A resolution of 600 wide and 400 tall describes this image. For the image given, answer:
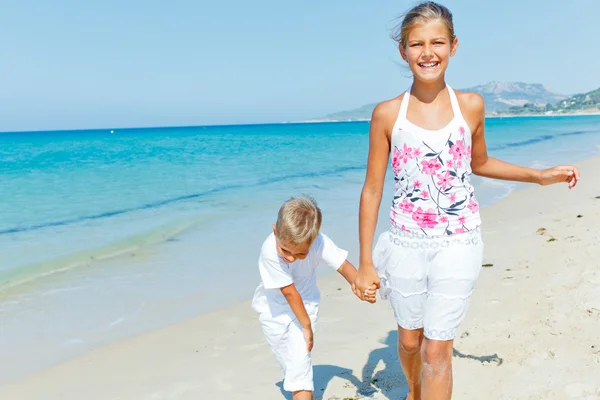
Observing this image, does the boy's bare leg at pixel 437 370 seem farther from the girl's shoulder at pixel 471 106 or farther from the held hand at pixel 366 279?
the girl's shoulder at pixel 471 106

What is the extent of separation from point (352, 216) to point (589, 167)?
8.85 metres

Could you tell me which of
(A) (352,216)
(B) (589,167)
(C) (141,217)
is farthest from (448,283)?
(B) (589,167)

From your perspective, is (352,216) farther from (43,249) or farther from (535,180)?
(535,180)

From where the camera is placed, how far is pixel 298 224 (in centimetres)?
279

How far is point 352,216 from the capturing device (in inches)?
392

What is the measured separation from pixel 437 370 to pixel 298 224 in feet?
3.13

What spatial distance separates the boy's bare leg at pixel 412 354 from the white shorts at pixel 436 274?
0.19 m

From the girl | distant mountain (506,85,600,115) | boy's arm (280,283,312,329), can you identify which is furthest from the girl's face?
distant mountain (506,85,600,115)

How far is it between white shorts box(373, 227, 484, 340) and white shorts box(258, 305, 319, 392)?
30.0 inches

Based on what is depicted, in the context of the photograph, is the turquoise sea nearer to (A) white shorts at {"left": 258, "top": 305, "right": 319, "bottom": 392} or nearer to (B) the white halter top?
(A) white shorts at {"left": 258, "top": 305, "right": 319, "bottom": 392}

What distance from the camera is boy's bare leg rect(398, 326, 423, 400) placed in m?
2.75

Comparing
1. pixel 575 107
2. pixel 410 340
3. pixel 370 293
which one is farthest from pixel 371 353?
pixel 575 107

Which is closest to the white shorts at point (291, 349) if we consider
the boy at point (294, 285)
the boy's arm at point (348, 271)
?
the boy at point (294, 285)

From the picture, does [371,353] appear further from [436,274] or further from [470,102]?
[470,102]
